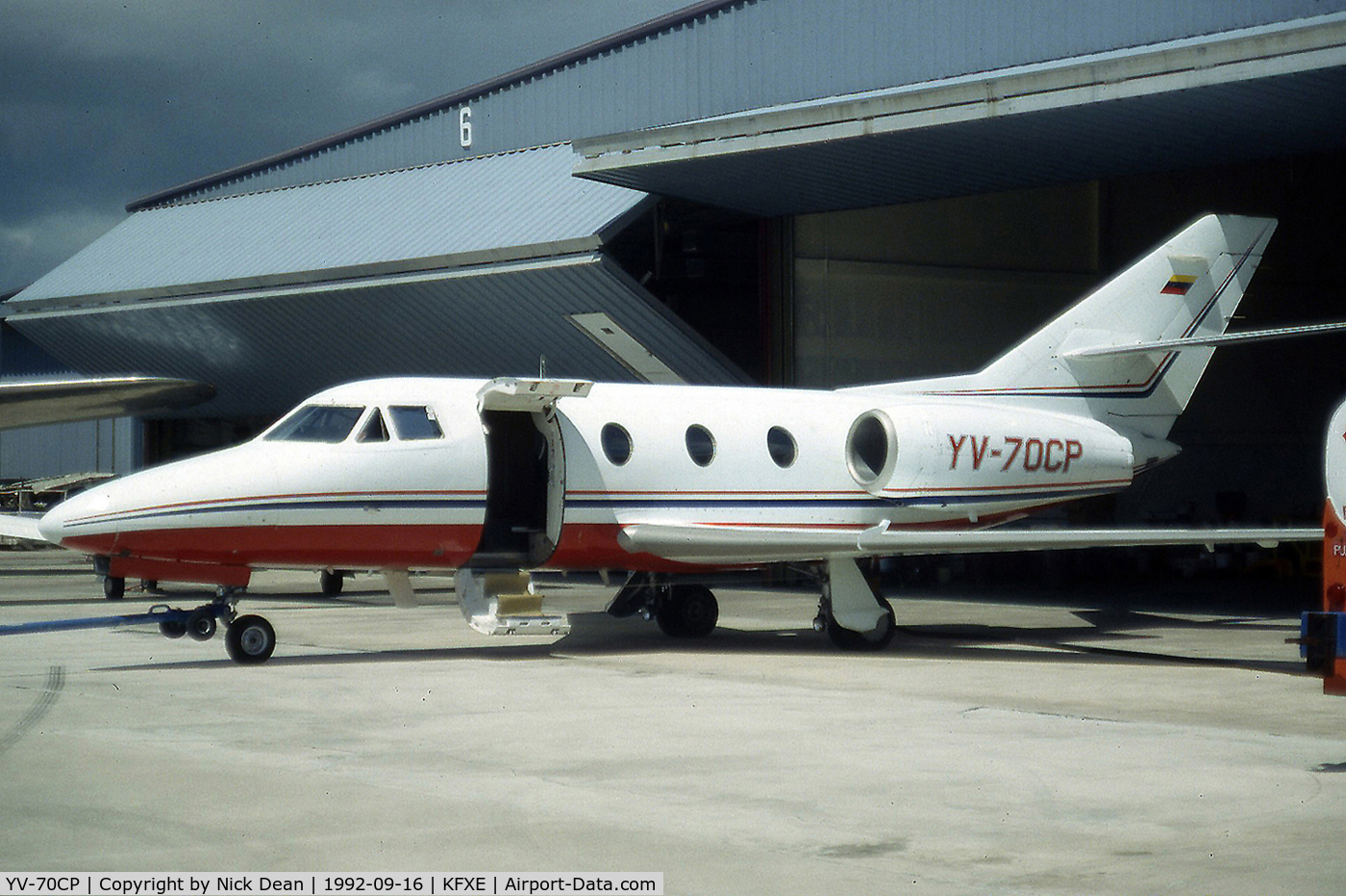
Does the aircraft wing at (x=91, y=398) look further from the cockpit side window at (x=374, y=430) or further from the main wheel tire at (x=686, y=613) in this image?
the cockpit side window at (x=374, y=430)

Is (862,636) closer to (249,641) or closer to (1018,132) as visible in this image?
(249,641)

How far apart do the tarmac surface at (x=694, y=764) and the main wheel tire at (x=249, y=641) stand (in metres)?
0.40

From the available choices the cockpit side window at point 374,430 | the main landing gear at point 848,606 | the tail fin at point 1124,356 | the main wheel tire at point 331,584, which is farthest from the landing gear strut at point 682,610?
the main wheel tire at point 331,584

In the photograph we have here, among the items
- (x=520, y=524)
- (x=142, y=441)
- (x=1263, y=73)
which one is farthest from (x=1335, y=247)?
(x=142, y=441)

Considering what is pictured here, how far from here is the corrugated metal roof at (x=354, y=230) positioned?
2695 cm

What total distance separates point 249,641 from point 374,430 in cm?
229

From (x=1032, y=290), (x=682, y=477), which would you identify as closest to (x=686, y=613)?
(x=682, y=477)

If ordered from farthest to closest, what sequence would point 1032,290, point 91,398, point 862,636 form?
point 1032,290 → point 91,398 → point 862,636

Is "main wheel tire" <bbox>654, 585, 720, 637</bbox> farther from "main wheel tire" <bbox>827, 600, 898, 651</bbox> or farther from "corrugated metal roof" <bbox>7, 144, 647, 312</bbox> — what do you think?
"corrugated metal roof" <bbox>7, 144, 647, 312</bbox>

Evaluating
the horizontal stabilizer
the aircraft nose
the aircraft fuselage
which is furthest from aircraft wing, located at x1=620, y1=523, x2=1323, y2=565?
the aircraft nose

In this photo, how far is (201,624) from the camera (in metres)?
13.6

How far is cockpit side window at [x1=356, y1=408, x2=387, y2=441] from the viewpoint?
14461 mm

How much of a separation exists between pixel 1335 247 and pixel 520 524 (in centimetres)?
2707

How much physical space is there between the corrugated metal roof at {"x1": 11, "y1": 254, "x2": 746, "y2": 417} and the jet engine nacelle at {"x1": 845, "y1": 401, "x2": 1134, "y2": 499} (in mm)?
8540
